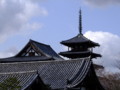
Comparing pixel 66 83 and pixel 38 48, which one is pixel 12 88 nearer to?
pixel 66 83

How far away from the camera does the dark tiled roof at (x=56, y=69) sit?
31.2m

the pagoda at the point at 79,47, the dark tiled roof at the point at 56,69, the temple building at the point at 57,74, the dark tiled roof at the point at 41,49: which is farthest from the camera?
the pagoda at the point at 79,47

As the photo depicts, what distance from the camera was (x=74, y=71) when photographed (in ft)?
106

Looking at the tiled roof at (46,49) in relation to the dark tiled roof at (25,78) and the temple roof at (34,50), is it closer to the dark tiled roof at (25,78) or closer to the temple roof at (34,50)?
the temple roof at (34,50)

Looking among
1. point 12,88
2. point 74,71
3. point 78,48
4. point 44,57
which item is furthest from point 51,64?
point 78,48

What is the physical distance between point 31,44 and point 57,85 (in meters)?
17.5

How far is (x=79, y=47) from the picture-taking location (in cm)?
5434

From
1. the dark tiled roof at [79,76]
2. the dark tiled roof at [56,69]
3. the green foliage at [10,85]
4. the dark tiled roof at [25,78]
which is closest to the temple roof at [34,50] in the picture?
the dark tiled roof at [56,69]

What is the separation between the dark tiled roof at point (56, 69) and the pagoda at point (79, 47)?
1762 cm

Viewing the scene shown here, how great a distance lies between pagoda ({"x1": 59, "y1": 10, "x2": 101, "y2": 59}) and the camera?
175 feet

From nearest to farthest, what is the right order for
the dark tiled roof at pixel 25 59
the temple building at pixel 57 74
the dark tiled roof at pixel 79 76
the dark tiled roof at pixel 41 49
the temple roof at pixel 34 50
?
the temple building at pixel 57 74, the dark tiled roof at pixel 79 76, the dark tiled roof at pixel 25 59, the temple roof at pixel 34 50, the dark tiled roof at pixel 41 49

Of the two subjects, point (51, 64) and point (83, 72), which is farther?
point (51, 64)

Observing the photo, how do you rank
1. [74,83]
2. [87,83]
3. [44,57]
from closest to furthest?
[74,83]
[87,83]
[44,57]

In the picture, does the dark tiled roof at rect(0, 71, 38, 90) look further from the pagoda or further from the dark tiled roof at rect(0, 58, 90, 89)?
the pagoda
